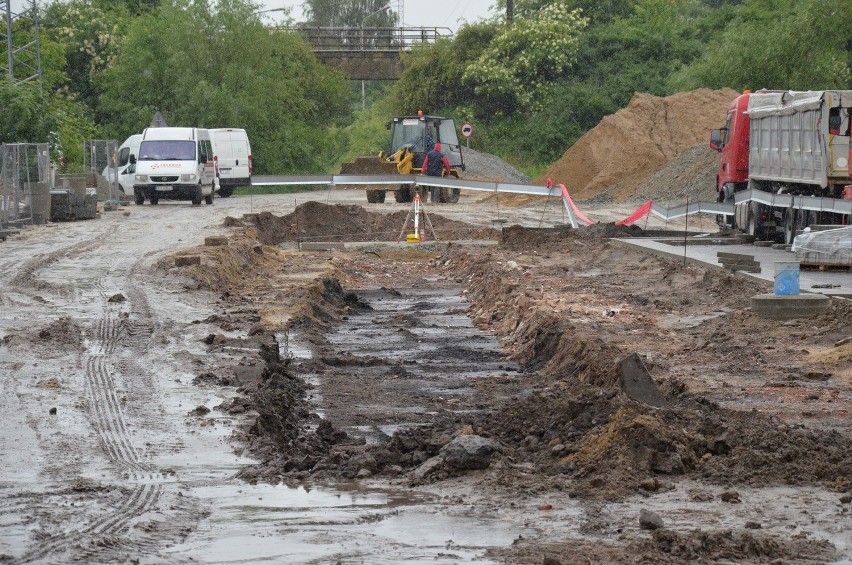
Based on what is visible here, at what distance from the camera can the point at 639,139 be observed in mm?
50062

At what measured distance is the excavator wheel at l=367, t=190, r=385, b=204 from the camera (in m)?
41.8

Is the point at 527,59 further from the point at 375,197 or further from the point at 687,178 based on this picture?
the point at 375,197

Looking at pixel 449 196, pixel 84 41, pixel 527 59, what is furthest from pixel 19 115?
pixel 527 59

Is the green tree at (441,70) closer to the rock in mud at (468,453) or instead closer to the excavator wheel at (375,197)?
the excavator wheel at (375,197)

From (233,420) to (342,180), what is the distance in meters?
21.1

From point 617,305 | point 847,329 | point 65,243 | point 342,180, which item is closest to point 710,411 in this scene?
point 847,329

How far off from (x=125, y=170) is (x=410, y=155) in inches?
390

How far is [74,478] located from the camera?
8.20 meters

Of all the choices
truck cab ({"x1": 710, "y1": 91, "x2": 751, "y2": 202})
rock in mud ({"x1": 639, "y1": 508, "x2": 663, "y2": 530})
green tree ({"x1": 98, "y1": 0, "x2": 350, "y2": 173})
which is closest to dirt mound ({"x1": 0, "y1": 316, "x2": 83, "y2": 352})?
rock in mud ({"x1": 639, "y1": 508, "x2": 663, "y2": 530})

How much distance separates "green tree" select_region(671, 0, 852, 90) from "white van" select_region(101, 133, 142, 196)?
23387 millimetres

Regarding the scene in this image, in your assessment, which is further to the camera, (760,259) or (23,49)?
(23,49)

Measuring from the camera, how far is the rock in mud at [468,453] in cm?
869

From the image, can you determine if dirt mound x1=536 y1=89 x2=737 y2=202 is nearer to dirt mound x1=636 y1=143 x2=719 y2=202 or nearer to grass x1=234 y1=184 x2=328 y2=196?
dirt mound x1=636 y1=143 x2=719 y2=202

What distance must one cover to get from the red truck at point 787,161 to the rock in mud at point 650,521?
48.0 feet
